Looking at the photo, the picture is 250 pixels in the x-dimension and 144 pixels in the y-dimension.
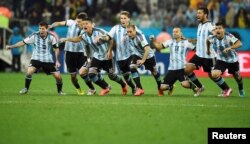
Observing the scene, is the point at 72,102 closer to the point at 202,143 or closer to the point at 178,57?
the point at 178,57

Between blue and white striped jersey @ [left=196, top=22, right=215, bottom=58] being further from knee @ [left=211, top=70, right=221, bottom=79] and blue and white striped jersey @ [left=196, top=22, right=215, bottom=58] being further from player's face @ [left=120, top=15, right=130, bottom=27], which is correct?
player's face @ [left=120, top=15, right=130, bottom=27]

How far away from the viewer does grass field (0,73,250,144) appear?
11.6 m

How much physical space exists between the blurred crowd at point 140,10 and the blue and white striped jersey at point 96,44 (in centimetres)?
1258

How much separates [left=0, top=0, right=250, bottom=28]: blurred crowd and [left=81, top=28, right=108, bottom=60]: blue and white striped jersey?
12577 mm

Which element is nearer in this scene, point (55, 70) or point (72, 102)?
point (72, 102)

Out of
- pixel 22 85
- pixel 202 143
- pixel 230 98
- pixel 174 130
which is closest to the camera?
pixel 202 143

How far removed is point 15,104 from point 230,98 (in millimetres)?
5578

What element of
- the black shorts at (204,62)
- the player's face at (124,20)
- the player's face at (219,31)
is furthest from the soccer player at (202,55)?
the player's face at (124,20)

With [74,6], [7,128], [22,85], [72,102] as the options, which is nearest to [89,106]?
[72,102]

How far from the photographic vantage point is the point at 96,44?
19438 mm

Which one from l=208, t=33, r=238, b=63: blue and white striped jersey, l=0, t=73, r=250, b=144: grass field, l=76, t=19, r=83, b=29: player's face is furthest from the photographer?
l=76, t=19, r=83, b=29: player's face

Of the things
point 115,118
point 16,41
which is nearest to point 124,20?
point 115,118

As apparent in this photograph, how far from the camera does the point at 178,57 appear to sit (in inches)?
765

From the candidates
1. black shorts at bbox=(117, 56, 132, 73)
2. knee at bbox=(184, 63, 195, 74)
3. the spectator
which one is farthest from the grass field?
the spectator
